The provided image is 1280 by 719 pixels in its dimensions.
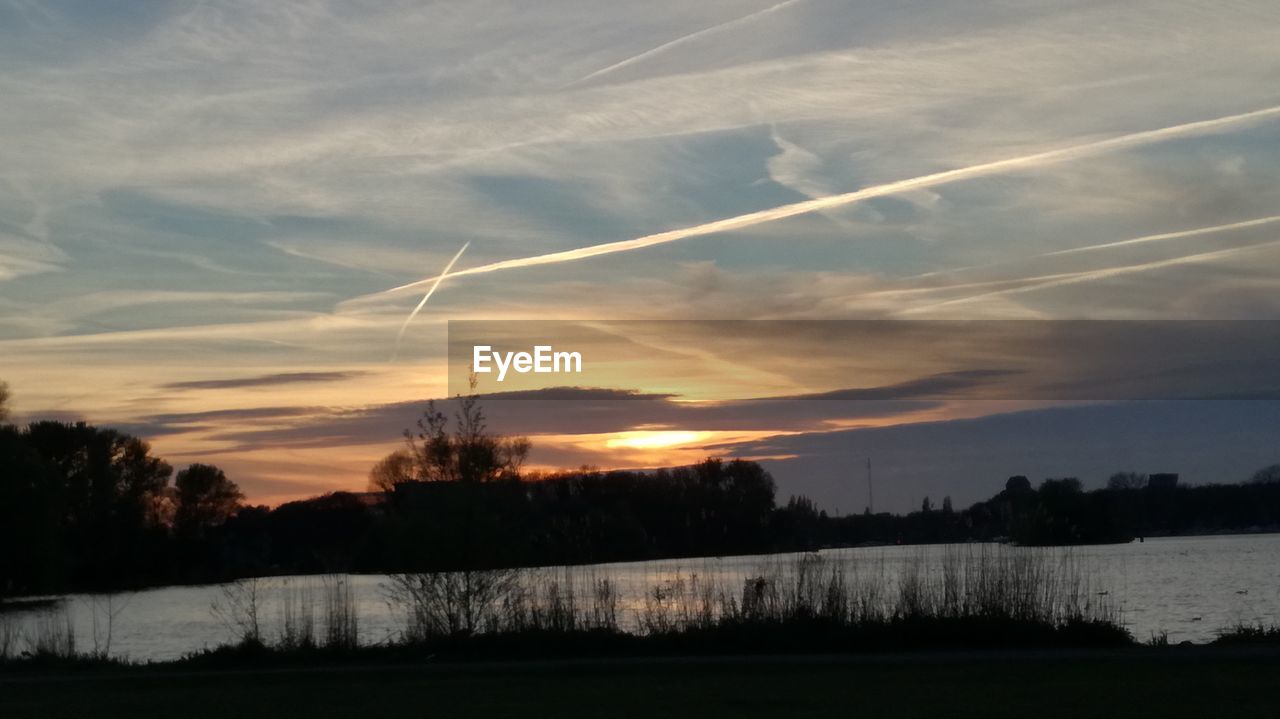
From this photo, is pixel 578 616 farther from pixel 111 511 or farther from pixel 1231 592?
pixel 111 511

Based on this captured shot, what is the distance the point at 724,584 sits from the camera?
22.3 meters

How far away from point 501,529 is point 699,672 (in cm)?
606

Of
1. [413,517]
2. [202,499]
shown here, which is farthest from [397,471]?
[202,499]

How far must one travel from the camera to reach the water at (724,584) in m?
23.6

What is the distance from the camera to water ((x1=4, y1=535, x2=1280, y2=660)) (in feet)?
77.6

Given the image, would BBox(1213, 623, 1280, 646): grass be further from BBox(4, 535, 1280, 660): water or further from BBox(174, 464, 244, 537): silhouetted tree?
BBox(174, 464, 244, 537): silhouetted tree

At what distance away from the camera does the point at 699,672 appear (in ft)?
54.7

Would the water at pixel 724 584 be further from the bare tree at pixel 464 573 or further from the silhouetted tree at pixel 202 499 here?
the silhouetted tree at pixel 202 499

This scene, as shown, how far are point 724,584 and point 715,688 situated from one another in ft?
24.3

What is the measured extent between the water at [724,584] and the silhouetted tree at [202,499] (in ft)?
64.5

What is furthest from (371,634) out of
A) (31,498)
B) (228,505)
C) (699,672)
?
(228,505)

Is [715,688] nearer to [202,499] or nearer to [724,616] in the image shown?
[724,616]

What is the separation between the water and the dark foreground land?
4.15 meters

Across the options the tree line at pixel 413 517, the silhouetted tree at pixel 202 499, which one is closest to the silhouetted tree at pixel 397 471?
the tree line at pixel 413 517
